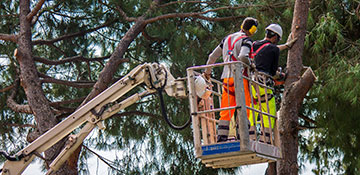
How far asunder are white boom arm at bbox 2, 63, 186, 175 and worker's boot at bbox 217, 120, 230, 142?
0.69 m

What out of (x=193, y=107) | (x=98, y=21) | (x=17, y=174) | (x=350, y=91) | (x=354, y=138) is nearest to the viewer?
(x=193, y=107)

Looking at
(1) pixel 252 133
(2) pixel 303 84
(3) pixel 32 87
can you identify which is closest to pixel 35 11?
(3) pixel 32 87

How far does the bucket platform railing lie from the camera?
556 centimetres

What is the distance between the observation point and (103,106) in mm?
6793

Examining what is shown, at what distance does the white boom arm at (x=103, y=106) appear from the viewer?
659 centimetres

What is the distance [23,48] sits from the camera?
11148 mm

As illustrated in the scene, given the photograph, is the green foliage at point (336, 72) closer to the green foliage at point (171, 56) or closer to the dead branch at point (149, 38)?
the green foliage at point (171, 56)

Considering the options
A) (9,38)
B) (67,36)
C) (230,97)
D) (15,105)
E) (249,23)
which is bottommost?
(230,97)

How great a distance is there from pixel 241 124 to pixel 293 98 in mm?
3378

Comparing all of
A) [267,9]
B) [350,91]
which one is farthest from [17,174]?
[267,9]

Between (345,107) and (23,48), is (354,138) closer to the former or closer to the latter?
(345,107)

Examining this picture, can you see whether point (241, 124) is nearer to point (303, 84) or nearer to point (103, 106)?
point (103, 106)

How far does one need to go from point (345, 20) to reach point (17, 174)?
224 inches

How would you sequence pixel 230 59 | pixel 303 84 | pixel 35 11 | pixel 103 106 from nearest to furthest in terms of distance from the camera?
pixel 230 59
pixel 103 106
pixel 303 84
pixel 35 11
